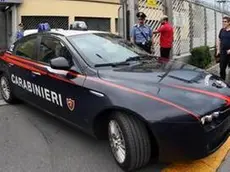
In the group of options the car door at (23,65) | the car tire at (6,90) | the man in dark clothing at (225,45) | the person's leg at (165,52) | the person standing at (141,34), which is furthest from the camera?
the person's leg at (165,52)

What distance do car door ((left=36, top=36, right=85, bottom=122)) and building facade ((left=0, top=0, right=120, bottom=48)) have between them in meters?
9.89

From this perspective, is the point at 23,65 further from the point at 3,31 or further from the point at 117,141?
the point at 3,31

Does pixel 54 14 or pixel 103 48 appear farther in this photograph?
pixel 54 14

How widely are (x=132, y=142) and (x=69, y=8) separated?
13979 mm

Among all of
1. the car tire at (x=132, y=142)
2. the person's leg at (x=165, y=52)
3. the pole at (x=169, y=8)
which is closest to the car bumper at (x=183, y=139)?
the car tire at (x=132, y=142)

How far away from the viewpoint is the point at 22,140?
4879mm

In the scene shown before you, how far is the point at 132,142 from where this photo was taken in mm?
3607

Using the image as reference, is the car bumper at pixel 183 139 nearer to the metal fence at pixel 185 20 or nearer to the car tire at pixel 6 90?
the car tire at pixel 6 90

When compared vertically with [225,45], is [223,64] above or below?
below

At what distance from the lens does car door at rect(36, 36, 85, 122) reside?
4375 millimetres

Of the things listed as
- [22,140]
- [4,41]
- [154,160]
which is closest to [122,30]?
[22,140]

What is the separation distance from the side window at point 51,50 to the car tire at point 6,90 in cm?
128

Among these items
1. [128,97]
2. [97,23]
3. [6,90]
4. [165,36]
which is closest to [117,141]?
[128,97]

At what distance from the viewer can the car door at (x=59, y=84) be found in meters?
4.38
